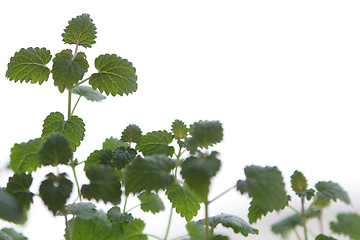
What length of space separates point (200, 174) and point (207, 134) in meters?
0.10

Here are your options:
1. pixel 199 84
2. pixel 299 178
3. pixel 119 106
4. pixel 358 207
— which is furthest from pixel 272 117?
pixel 299 178

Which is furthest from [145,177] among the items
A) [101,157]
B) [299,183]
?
[299,183]

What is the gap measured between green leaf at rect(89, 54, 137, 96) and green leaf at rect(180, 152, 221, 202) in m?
0.25

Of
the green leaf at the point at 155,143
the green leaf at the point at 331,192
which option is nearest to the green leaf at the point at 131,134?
the green leaf at the point at 155,143

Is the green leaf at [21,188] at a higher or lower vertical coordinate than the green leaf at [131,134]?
lower

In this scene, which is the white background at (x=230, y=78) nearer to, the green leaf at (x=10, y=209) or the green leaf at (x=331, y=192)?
the green leaf at (x=331, y=192)

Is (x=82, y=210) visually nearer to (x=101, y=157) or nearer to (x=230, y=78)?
(x=101, y=157)

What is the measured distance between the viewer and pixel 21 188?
2.18ft

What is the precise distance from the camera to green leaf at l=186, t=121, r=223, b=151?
66cm

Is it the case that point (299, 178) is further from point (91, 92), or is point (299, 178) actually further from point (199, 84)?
point (199, 84)

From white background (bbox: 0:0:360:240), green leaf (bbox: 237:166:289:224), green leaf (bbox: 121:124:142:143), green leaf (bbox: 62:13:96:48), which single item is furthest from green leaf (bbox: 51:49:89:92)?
white background (bbox: 0:0:360:240)

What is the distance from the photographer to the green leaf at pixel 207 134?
66 centimetres

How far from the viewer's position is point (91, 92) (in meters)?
0.93

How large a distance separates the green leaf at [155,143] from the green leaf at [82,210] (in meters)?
0.15
